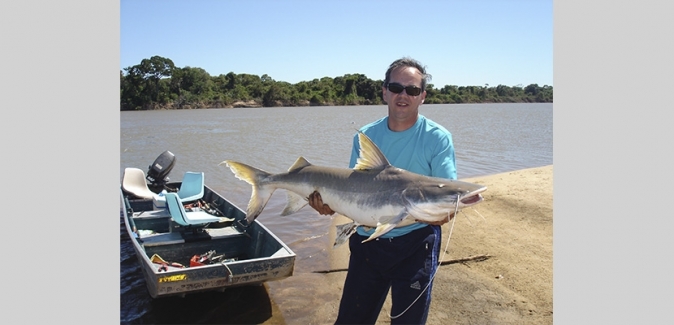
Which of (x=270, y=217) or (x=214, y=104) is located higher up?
(x=214, y=104)

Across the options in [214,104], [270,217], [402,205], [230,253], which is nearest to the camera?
[402,205]

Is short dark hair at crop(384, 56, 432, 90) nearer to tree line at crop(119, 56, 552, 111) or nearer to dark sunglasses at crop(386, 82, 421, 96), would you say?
dark sunglasses at crop(386, 82, 421, 96)

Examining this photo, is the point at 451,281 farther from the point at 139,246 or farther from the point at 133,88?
the point at 133,88

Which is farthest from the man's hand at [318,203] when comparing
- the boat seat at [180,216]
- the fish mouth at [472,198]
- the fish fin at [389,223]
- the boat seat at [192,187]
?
the boat seat at [192,187]

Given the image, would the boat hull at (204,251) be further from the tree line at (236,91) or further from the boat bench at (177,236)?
the tree line at (236,91)

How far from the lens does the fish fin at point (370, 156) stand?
3.41m

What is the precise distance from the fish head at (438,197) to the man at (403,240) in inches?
6.7

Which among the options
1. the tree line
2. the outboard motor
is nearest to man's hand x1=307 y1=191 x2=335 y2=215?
the outboard motor

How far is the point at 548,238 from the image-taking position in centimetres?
818

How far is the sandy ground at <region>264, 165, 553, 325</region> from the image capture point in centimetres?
598

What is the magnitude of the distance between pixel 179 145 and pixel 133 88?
156 ft

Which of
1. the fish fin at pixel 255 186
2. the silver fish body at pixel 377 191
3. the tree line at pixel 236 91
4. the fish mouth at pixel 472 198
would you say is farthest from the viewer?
the tree line at pixel 236 91

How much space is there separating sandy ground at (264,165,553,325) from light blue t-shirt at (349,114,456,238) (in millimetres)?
1807

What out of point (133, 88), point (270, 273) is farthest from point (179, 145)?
point (133, 88)
